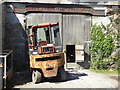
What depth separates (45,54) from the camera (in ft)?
31.7

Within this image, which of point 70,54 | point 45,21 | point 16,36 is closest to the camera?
point 16,36

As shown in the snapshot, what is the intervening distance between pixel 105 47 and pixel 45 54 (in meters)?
5.38

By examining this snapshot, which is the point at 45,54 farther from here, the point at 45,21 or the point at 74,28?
the point at 74,28

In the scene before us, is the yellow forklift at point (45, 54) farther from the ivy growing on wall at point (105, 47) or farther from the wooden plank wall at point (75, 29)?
the ivy growing on wall at point (105, 47)

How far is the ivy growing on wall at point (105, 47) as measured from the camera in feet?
44.4

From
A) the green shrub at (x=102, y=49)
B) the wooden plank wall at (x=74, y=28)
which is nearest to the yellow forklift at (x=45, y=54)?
the wooden plank wall at (x=74, y=28)

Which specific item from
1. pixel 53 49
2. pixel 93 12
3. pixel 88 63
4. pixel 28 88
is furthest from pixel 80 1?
pixel 28 88

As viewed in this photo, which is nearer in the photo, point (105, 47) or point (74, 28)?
point (105, 47)

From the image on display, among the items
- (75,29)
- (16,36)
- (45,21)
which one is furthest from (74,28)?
(16,36)

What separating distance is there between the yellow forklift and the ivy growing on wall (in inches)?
150

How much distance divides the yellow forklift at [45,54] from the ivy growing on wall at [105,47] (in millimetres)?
3804

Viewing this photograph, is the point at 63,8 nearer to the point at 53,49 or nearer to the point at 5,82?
the point at 53,49

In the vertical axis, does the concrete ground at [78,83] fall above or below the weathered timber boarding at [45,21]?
below

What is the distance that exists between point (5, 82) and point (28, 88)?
946 mm
